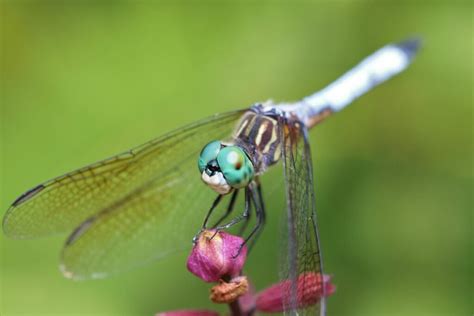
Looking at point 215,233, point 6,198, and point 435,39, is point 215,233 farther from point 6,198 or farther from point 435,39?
point 435,39

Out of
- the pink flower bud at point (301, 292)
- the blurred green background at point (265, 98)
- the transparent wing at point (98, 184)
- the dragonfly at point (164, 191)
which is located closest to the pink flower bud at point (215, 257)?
the pink flower bud at point (301, 292)

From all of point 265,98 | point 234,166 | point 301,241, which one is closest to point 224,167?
point 234,166

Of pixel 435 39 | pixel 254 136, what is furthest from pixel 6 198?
pixel 435 39

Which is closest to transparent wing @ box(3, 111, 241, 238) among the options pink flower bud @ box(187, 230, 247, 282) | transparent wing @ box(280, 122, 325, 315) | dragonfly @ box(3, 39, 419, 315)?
dragonfly @ box(3, 39, 419, 315)

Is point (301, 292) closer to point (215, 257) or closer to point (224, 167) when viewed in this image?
point (215, 257)

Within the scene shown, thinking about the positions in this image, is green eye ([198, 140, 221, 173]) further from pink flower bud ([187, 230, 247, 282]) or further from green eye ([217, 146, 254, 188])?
pink flower bud ([187, 230, 247, 282])

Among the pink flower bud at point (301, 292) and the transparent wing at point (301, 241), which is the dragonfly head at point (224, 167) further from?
the pink flower bud at point (301, 292)
